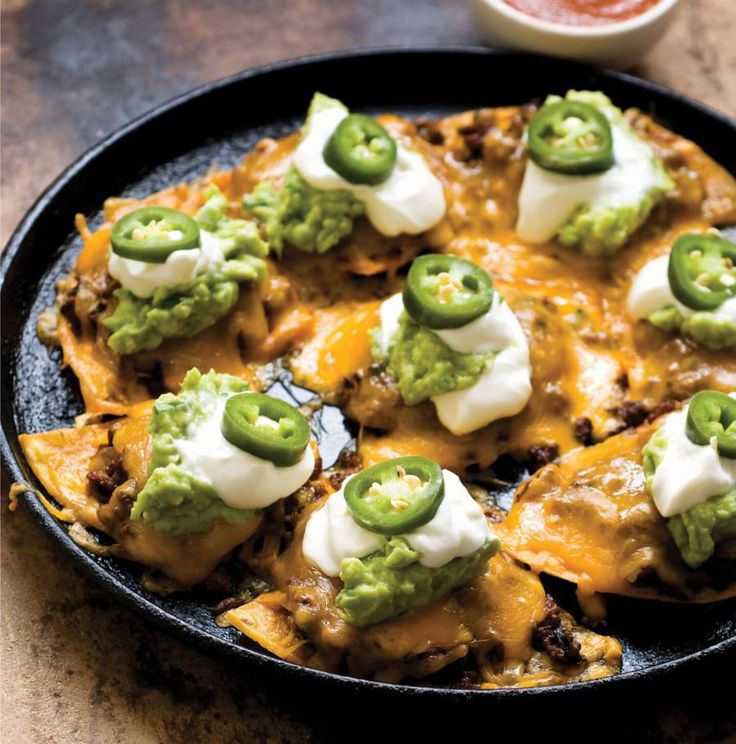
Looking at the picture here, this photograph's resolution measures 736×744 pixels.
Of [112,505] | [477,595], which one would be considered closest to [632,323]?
[477,595]

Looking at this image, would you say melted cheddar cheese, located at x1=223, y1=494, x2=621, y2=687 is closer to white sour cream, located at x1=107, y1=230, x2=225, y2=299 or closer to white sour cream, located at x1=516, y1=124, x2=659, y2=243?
white sour cream, located at x1=107, y1=230, x2=225, y2=299

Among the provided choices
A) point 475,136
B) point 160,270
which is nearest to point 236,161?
point 475,136

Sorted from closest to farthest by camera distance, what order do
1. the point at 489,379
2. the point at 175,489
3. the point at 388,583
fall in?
the point at 388,583 → the point at 175,489 → the point at 489,379

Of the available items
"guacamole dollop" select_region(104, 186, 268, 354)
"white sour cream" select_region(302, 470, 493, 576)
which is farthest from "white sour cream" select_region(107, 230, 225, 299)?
"white sour cream" select_region(302, 470, 493, 576)

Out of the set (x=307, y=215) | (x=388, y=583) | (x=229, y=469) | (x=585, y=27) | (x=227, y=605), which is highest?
(x=585, y=27)

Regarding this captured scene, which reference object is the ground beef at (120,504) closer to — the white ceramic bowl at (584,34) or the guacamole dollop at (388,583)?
the guacamole dollop at (388,583)

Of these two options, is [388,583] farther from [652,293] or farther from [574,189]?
[574,189]

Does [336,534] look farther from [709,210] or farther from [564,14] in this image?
[564,14]
